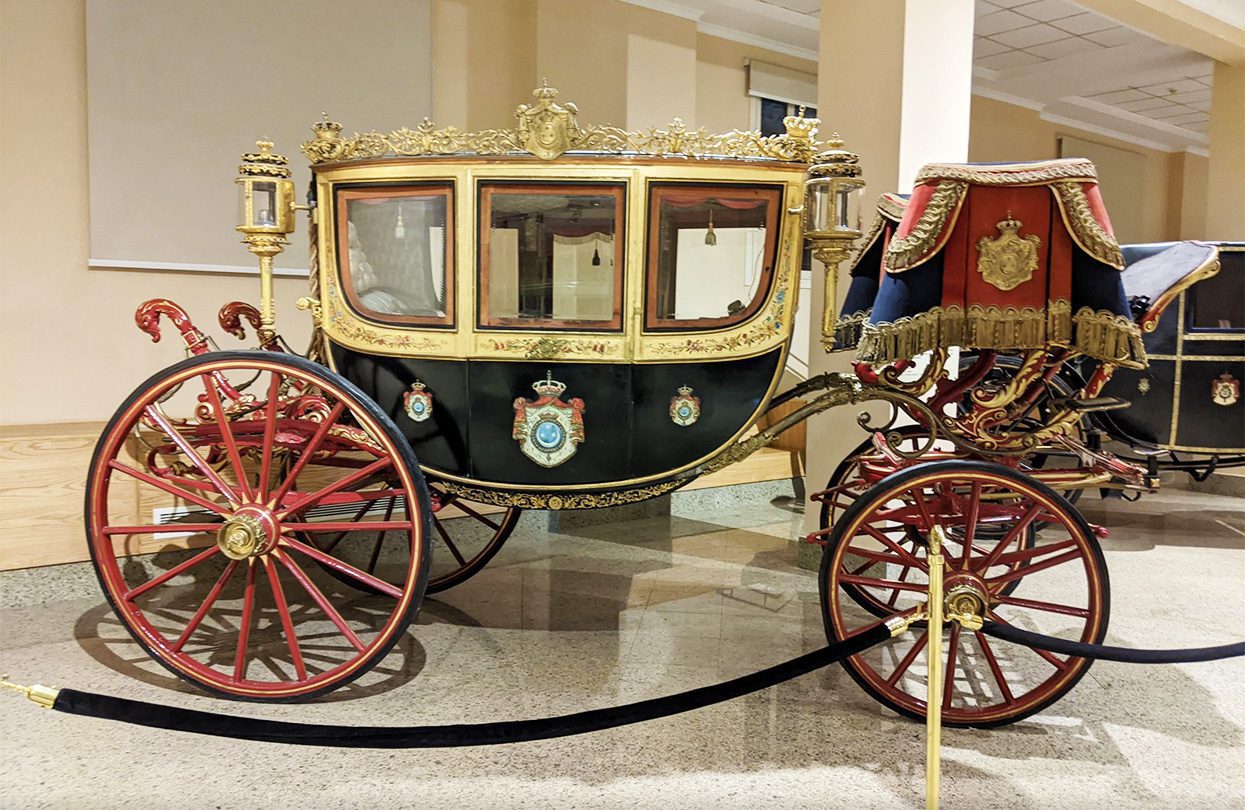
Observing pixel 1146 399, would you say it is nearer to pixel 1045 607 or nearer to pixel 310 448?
pixel 1045 607

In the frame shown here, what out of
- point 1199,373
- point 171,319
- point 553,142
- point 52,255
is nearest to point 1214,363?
point 1199,373

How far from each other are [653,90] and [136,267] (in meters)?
2.86

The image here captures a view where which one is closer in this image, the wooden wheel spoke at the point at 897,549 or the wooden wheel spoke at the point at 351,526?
the wooden wheel spoke at the point at 351,526

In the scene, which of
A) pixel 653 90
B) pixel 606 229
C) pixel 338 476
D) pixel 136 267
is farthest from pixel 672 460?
pixel 653 90

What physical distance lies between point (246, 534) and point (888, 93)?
2680 mm

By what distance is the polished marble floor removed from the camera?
194 cm

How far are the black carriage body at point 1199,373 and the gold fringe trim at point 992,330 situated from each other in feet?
6.95

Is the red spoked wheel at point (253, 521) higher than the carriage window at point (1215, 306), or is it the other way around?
the carriage window at point (1215, 306)

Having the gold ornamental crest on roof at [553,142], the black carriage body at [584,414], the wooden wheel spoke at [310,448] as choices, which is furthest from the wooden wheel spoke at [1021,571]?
the wooden wheel spoke at [310,448]

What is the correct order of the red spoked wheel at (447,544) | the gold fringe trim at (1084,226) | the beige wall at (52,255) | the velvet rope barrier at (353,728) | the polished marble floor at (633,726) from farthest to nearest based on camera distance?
1. the beige wall at (52,255)
2. the red spoked wheel at (447,544)
3. the gold fringe trim at (1084,226)
4. the polished marble floor at (633,726)
5. the velvet rope barrier at (353,728)

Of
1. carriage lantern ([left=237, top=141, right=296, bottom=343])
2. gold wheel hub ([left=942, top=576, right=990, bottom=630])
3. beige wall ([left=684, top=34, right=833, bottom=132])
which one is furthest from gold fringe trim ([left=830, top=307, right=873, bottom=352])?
beige wall ([left=684, top=34, right=833, bottom=132])

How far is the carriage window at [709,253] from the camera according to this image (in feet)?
8.00

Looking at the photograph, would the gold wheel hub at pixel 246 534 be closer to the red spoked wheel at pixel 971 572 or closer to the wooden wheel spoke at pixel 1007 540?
the red spoked wheel at pixel 971 572

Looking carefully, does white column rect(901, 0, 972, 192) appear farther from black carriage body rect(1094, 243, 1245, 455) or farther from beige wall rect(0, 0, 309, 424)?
beige wall rect(0, 0, 309, 424)
